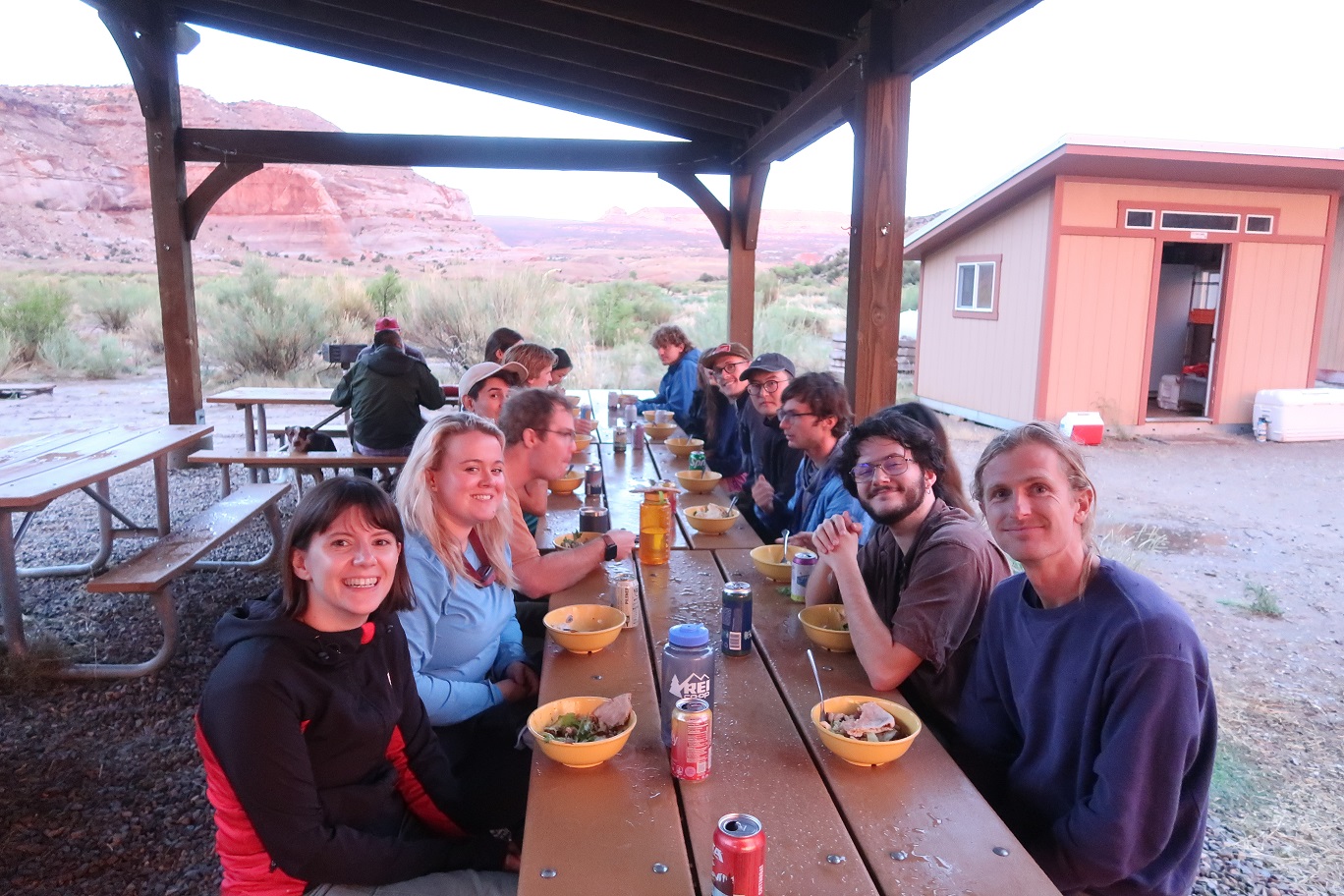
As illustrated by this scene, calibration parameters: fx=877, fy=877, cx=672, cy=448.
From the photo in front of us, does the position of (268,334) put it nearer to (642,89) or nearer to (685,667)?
(642,89)

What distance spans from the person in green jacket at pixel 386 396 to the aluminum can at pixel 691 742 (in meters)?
5.28

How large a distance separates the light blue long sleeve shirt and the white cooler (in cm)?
1222

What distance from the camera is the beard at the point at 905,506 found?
2.46 metres

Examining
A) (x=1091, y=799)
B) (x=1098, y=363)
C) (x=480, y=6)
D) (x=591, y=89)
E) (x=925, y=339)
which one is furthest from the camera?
(x=925, y=339)

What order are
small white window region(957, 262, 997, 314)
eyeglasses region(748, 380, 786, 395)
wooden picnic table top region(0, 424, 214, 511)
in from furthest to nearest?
small white window region(957, 262, 997, 314) < eyeglasses region(748, 380, 786, 395) < wooden picnic table top region(0, 424, 214, 511)

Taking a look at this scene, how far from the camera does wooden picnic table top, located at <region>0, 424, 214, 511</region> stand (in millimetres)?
4109

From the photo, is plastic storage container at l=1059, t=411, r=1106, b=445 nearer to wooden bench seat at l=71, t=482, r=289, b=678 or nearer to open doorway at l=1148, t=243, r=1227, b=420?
open doorway at l=1148, t=243, r=1227, b=420

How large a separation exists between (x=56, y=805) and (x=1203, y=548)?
7359 millimetres

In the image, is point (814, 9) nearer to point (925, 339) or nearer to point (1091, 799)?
point (1091, 799)

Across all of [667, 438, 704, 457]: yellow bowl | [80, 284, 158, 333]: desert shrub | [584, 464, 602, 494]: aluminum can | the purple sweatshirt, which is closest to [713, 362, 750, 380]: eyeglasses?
[667, 438, 704, 457]: yellow bowl

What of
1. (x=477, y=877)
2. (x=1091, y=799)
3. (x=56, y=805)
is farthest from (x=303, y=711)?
(x=56, y=805)

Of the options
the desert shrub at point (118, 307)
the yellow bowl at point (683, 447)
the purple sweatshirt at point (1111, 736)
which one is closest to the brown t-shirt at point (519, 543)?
the purple sweatshirt at point (1111, 736)

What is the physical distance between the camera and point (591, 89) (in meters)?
7.32

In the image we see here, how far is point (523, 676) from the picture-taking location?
2.78 meters
